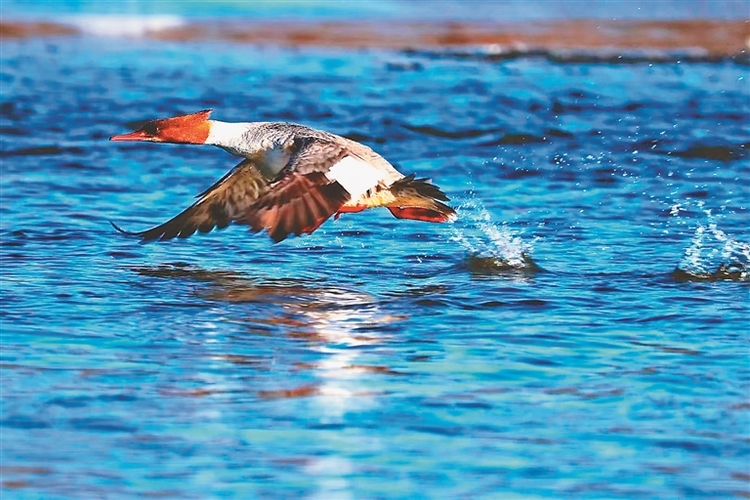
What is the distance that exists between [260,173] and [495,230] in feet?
5.32

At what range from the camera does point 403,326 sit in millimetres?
6242

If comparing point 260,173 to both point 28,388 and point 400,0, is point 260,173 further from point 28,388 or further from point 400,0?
point 400,0

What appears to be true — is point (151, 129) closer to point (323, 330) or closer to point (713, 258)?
point (323, 330)

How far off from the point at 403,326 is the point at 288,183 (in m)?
1.04

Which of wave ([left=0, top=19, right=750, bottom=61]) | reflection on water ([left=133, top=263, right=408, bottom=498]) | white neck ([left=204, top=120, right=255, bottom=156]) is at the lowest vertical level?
reflection on water ([left=133, top=263, right=408, bottom=498])

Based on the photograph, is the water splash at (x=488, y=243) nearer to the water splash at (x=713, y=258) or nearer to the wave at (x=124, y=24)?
the water splash at (x=713, y=258)

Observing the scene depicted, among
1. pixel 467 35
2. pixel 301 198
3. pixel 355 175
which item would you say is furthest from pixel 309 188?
pixel 467 35

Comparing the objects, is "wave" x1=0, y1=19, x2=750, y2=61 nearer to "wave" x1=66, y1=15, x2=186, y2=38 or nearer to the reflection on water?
"wave" x1=66, y1=15, x2=186, y2=38

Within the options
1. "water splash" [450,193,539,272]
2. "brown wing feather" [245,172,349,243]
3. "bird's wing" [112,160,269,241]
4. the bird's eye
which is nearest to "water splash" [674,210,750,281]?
"water splash" [450,193,539,272]

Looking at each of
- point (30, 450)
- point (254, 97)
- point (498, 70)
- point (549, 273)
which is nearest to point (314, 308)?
point (549, 273)

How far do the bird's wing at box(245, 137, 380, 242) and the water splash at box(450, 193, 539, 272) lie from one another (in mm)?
841

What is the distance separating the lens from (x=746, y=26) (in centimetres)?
2177

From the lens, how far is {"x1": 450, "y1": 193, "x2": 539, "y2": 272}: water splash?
7.58 m

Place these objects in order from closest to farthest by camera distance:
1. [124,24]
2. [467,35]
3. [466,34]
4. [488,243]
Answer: [488,243] → [467,35] → [466,34] → [124,24]
